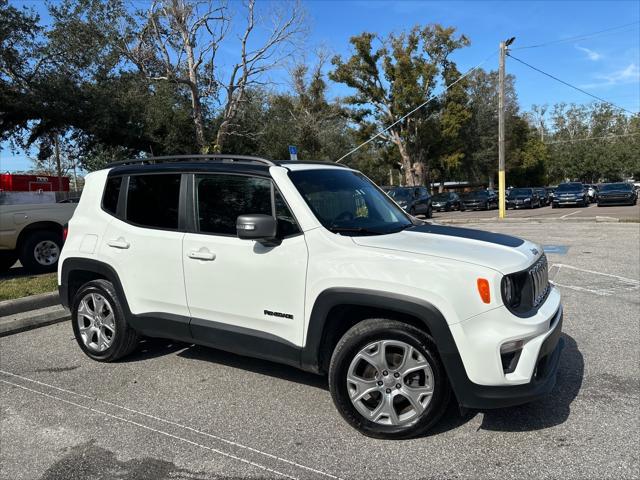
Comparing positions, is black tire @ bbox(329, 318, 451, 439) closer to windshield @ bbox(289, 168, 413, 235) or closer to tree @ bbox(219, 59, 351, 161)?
windshield @ bbox(289, 168, 413, 235)

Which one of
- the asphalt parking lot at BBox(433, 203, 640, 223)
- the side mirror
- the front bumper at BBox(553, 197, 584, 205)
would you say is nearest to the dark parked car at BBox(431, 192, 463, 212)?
the front bumper at BBox(553, 197, 584, 205)

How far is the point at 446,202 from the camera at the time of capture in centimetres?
3700

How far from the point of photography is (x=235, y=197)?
13.0ft

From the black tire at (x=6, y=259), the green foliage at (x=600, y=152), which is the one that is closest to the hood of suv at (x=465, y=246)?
the black tire at (x=6, y=259)

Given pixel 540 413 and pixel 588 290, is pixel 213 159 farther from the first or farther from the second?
pixel 588 290

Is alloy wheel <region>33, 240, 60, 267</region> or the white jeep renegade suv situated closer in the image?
the white jeep renegade suv

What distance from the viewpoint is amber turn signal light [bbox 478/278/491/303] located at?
117 inches

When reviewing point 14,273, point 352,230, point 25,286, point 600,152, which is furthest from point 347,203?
point 600,152

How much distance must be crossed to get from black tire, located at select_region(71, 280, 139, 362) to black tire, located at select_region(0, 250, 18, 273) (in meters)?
5.51

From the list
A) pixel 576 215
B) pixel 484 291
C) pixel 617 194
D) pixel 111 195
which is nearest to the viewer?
pixel 484 291

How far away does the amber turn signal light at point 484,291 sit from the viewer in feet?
9.77

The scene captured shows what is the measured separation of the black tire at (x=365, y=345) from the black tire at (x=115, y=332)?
7.16ft

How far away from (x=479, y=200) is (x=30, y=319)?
111 feet

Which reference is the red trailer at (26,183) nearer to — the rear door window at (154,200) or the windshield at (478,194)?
the rear door window at (154,200)
